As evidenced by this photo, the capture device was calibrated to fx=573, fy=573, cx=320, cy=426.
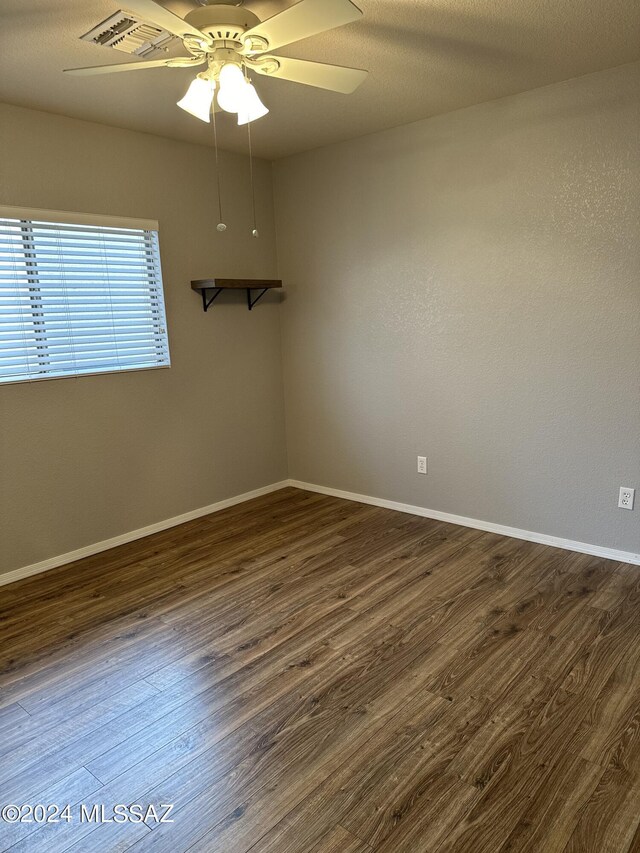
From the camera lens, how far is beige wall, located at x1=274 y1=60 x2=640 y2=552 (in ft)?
9.69

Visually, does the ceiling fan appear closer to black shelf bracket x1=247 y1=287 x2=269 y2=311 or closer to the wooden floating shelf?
the wooden floating shelf

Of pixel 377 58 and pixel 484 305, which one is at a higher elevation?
pixel 377 58

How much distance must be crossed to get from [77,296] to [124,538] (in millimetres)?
1525

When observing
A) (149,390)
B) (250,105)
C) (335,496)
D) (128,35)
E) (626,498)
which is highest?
(128,35)

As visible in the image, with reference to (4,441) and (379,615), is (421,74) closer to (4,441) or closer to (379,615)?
(379,615)

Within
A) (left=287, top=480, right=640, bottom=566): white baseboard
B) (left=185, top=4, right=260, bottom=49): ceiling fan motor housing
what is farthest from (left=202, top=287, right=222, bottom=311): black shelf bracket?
(left=185, top=4, right=260, bottom=49): ceiling fan motor housing

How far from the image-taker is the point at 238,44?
1.91 metres

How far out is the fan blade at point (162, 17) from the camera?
1.59 meters

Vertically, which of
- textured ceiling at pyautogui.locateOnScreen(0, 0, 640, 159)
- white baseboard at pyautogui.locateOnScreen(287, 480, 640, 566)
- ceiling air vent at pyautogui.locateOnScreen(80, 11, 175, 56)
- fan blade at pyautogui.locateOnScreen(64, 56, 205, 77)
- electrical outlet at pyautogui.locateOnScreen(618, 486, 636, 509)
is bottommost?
white baseboard at pyautogui.locateOnScreen(287, 480, 640, 566)

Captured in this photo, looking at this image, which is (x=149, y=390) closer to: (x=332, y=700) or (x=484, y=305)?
(x=484, y=305)

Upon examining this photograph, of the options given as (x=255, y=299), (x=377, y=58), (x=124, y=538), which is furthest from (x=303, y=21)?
(x=124, y=538)

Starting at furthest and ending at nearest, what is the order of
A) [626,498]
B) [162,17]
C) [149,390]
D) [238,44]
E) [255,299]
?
[255,299]
[149,390]
[626,498]
[238,44]
[162,17]

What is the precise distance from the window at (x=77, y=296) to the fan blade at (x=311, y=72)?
66.2 inches

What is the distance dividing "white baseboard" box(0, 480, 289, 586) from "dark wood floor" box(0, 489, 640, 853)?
9cm
